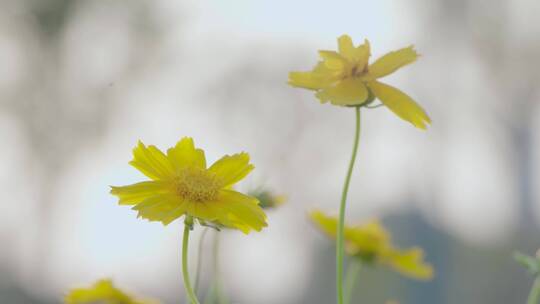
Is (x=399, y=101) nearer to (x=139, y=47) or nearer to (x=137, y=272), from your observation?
(x=137, y=272)

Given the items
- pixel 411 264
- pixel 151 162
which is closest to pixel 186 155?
pixel 151 162

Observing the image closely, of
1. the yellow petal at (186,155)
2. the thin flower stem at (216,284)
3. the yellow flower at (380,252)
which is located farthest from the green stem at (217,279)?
the yellow flower at (380,252)

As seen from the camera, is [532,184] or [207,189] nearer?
[207,189]

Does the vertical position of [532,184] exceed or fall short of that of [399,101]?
it exceeds it

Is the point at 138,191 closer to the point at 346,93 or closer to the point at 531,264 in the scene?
the point at 346,93

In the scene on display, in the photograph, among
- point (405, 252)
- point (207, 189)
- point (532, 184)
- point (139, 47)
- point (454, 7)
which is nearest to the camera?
point (207, 189)

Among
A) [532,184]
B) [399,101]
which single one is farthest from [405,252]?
[532,184]

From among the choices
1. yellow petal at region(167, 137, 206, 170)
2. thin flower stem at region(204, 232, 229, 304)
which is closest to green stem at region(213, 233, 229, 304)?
thin flower stem at region(204, 232, 229, 304)
